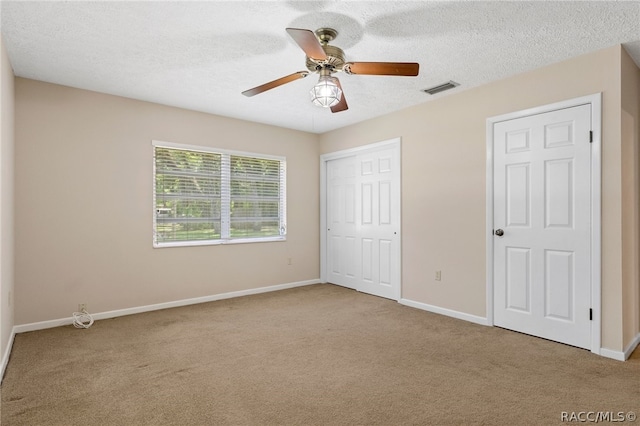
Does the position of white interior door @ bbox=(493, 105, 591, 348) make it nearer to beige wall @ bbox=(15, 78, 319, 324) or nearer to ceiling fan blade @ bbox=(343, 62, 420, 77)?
ceiling fan blade @ bbox=(343, 62, 420, 77)

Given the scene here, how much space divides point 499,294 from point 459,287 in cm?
44

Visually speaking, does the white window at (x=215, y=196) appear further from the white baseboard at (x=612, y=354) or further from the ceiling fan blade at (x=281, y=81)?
the white baseboard at (x=612, y=354)

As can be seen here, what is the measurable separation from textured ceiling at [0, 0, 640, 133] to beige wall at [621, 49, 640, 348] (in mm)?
272

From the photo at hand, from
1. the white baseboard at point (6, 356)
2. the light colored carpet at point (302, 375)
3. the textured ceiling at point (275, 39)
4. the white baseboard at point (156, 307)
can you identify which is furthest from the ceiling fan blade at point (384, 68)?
the white baseboard at point (156, 307)

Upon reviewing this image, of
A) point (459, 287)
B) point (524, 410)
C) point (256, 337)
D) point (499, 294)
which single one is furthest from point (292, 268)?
point (524, 410)

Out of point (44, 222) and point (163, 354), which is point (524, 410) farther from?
point (44, 222)

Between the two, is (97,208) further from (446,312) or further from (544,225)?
(544,225)

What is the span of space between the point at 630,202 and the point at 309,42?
294 cm

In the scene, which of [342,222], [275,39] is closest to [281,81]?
[275,39]

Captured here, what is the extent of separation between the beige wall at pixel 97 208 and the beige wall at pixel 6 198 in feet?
0.71

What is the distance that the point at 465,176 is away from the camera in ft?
12.7

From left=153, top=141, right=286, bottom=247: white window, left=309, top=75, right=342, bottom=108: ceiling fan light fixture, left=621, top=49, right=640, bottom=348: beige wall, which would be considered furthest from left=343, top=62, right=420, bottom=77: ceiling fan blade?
left=153, top=141, right=286, bottom=247: white window

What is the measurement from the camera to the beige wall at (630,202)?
285 centimetres

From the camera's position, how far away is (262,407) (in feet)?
6.99
